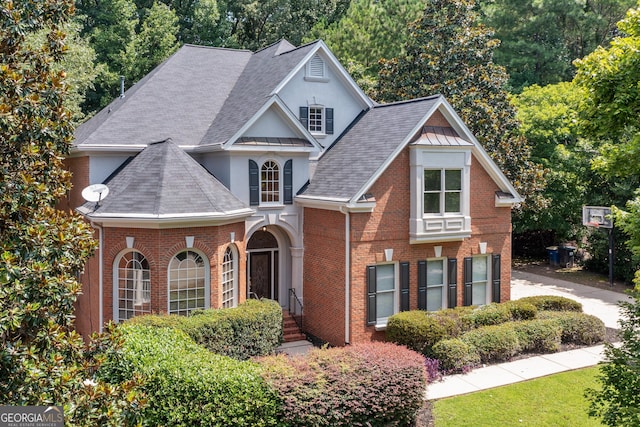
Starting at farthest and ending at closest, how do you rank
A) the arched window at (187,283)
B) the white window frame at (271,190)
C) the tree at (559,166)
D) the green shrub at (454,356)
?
the tree at (559,166) < the white window frame at (271,190) < the arched window at (187,283) < the green shrub at (454,356)

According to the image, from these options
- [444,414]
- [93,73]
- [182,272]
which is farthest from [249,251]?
[93,73]

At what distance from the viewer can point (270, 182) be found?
66.3 ft

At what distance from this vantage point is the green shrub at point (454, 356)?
53.3ft

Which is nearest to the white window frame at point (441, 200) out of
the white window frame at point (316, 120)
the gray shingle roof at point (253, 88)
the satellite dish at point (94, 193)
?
the white window frame at point (316, 120)

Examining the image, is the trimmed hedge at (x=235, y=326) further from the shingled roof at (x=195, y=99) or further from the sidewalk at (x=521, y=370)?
the shingled roof at (x=195, y=99)

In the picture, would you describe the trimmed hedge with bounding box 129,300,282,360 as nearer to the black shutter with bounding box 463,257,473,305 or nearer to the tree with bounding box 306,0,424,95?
the black shutter with bounding box 463,257,473,305

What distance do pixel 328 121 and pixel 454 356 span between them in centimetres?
1048

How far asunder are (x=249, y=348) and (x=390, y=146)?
7.91 meters

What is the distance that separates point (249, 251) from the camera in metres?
20.5

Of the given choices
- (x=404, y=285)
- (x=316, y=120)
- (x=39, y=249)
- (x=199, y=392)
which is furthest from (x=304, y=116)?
(x=39, y=249)

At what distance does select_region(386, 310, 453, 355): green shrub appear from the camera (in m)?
16.8

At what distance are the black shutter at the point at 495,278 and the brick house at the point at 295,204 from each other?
0.07m

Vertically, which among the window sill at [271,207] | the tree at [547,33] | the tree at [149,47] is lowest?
the window sill at [271,207]

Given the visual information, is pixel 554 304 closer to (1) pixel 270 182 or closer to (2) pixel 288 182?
(2) pixel 288 182
